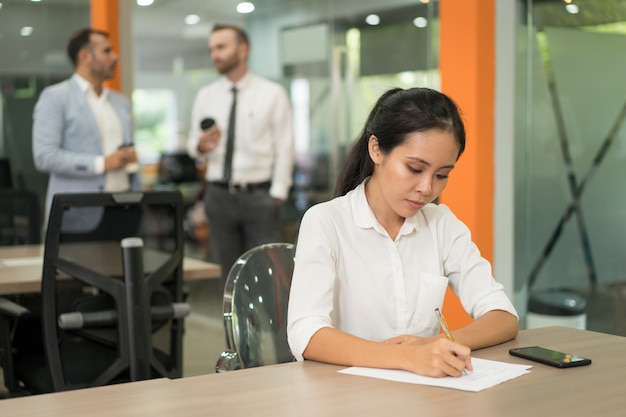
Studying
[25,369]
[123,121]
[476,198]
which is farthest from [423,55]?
[25,369]

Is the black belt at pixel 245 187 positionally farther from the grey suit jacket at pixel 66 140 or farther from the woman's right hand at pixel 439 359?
the woman's right hand at pixel 439 359

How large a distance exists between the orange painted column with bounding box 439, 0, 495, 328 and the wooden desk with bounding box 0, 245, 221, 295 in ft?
4.52

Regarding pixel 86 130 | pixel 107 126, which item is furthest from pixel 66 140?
pixel 107 126

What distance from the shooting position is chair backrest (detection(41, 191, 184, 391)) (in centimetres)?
289

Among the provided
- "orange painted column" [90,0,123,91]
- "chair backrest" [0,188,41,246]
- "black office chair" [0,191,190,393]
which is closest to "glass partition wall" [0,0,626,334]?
"orange painted column" [90,0,123,91]

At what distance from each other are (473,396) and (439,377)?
128 mm

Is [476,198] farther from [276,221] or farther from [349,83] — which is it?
[349,83]

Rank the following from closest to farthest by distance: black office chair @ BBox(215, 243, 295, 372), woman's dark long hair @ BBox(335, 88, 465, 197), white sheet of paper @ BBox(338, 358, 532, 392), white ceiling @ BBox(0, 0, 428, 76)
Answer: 1. white sheet of paper @ BBox(338, 358, 532, 392)
2. woman's dark long hair @ BBox(335, 88, 465, 197)
3. black office chair @ BBox(215, 243, 295, 372)
4. white ceiling @ BBox(0, 0, 428, 76)

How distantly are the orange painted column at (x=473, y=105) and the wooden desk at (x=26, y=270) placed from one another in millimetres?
1377

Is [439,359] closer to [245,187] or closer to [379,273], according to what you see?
[379,273]

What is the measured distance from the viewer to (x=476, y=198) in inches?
169

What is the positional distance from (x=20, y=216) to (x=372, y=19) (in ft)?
7.91

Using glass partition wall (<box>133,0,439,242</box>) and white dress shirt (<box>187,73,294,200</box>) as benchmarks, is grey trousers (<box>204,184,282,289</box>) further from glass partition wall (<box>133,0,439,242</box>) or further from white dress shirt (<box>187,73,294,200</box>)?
glass partition wall (<box>133,0,439,242</box>)

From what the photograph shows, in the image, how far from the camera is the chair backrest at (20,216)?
13.6 feet
